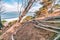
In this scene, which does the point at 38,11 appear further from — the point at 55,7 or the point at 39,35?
the point at 39,35

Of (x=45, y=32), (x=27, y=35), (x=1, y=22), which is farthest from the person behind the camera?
(x=1, y=22)

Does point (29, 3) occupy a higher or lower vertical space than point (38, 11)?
higher

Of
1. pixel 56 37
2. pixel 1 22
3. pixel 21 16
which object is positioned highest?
pixel 56 37

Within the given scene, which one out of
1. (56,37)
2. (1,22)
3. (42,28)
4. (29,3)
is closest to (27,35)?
(42,28)

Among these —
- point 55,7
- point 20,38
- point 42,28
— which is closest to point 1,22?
point 55,7

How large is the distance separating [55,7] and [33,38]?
4.54 meters

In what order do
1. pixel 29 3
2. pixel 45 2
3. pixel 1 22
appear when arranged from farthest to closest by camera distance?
pixel 1 22 → pixel 45 2 → pixel 29 3

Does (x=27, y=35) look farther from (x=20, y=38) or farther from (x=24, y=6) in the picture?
(x=24, y=6)

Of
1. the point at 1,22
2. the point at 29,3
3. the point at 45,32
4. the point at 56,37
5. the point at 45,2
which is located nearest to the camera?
the point at 56,37

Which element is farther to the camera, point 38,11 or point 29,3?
point 38,11

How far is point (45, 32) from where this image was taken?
339cm

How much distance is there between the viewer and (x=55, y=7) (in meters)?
7.93

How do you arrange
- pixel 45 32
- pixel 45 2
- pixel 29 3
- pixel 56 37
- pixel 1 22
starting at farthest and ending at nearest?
pixel 1 22 → pixel 45 2 → pixel 29 3 → pixel 45 32 → pixel 56 37

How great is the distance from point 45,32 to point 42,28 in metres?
0.16
